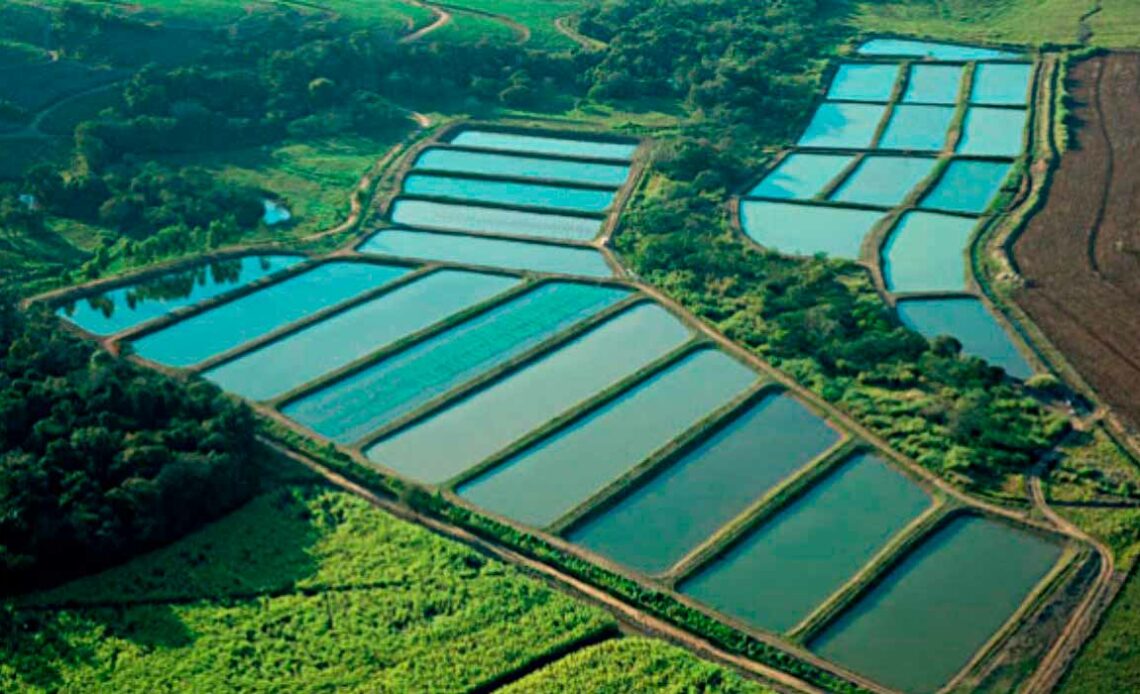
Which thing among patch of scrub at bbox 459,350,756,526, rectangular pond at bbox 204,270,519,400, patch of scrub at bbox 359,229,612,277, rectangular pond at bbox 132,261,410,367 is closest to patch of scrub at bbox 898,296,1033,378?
patch of scrub at bbox 459,350,756,526

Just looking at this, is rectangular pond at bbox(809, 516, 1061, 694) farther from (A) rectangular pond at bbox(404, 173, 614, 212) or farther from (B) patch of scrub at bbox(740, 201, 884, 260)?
(A) rectangular pond at bbox(404, 173, 614, 212)

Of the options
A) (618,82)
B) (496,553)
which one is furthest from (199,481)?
(618,82)

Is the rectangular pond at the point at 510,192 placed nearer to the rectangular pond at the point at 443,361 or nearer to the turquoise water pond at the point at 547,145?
the turquoise water pond at the point at 547,145

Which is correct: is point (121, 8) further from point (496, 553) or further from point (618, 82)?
point (496, 553)

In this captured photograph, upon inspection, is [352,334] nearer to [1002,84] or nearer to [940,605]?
[940,605]

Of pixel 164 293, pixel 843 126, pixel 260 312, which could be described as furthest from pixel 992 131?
pixel 164 293

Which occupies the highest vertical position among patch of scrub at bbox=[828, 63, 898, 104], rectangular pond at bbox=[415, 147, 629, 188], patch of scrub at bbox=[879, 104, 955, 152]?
patch of scrub at bbox=[828, 63, 898, 104]
